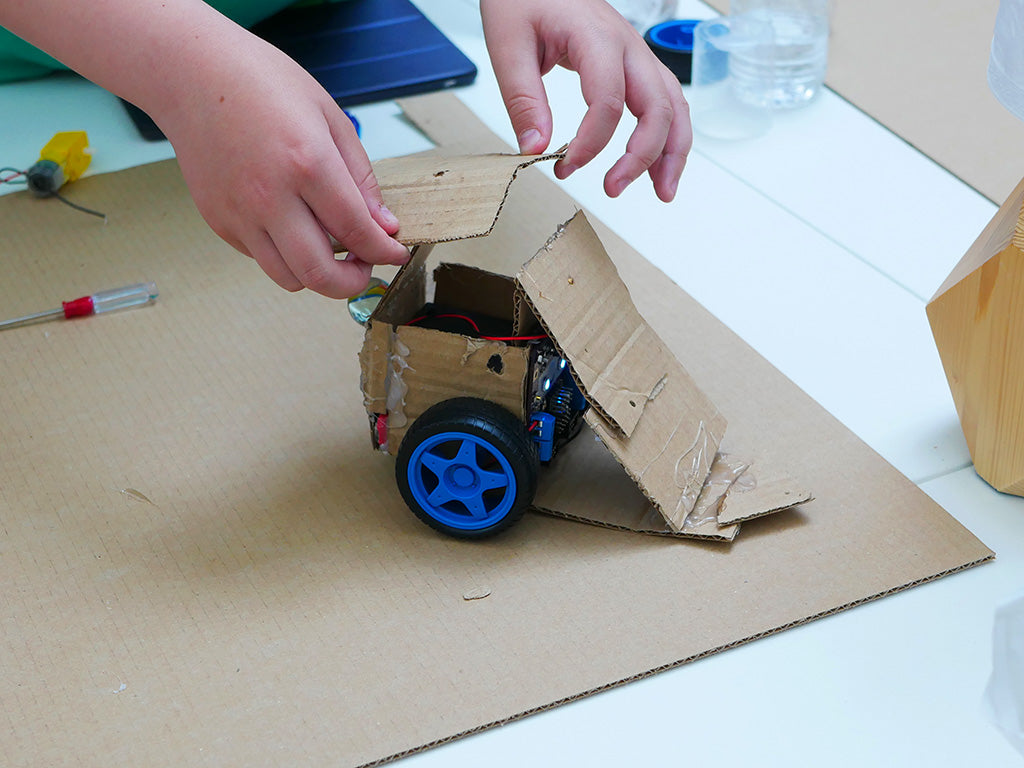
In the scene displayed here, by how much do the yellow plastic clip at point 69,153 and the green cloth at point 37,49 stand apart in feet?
0.46

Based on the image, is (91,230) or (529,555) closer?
(529,555)

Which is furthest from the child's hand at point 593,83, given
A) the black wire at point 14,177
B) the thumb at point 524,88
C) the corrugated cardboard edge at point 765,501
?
the black wire at point 14,177

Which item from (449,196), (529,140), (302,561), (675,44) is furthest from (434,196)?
(675,44)

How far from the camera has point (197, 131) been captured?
2.16ft

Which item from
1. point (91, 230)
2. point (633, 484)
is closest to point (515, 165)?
point (633, 484)

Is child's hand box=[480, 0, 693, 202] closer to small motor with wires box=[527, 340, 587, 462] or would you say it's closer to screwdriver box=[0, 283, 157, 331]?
small motor with wires box=[527, 340, 587, 462]

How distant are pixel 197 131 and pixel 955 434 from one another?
0.63 meters

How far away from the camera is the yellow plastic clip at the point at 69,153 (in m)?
1.18

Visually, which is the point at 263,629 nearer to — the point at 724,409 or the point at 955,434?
the point at 724,409

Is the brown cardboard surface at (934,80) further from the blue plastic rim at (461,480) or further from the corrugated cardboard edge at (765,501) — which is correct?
the blue plastic rim at (461,480)

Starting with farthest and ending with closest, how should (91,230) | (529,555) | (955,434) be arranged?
(91,230) → (955,434) → (529,555)

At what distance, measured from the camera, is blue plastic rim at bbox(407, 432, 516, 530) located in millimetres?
706

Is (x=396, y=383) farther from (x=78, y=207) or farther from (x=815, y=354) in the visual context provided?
(x=78, y=207)

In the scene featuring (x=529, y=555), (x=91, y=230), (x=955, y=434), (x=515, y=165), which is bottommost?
(x=91, y=230)
